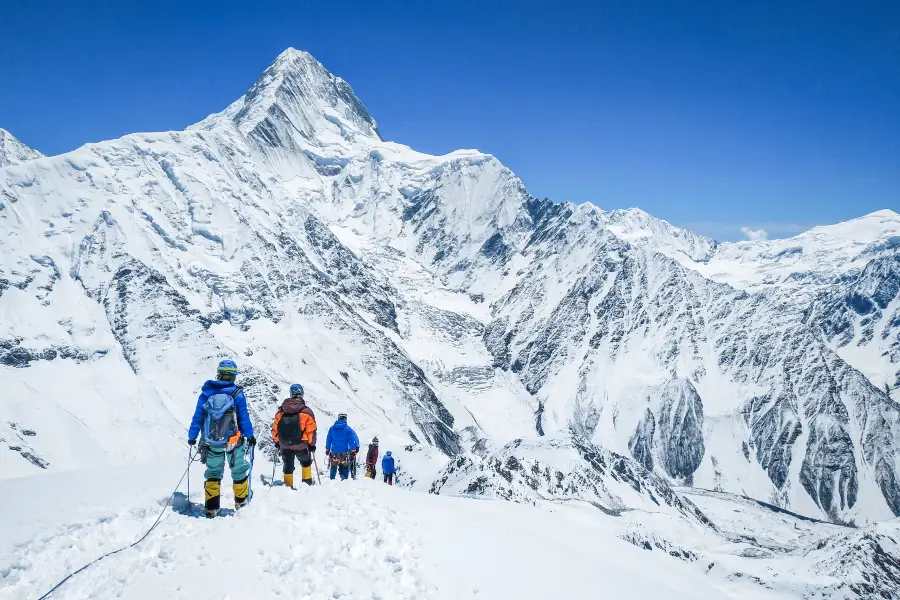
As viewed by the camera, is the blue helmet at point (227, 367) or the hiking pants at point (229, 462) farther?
the blue helmet at point (227, 367)

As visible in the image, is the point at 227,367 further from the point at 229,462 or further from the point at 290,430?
the point at 290,430

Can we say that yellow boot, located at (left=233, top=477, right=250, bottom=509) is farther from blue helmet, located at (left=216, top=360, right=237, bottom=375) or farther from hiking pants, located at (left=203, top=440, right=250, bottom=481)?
blue helmet, located at (left=216, top=360, right=237, bottom=375)

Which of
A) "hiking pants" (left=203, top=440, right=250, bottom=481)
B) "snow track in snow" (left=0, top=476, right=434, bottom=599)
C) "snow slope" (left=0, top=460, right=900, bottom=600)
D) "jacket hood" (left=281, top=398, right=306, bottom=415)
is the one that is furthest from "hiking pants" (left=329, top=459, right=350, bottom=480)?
"snow track in snow" (left=0, top=476, right=434, bottom=599)

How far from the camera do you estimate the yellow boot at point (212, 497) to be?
12711mm

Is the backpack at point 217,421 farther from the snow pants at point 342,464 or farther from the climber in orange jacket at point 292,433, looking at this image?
the snow pants at point 342,464

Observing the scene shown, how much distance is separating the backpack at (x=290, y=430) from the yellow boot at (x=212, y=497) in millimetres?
3775

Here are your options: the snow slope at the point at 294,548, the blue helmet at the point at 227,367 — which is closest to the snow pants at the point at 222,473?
the snow slope at the point at 294,548

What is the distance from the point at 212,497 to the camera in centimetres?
1276

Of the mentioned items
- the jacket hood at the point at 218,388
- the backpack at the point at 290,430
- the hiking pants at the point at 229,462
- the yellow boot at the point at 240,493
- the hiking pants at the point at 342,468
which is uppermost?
the jacket hood at the point at 218,388

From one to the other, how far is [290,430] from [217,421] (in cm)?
363

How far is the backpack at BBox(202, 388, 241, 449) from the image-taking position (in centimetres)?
1310

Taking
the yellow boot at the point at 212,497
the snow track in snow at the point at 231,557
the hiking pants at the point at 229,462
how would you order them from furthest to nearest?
the hiking pants at the point at 229,462 < the yellow boot at the point at 212,497 < the snow track in snow at the point at 231,557

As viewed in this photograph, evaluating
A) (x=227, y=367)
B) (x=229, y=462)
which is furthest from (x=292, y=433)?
(x=227, y=367)

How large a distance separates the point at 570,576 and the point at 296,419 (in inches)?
348
